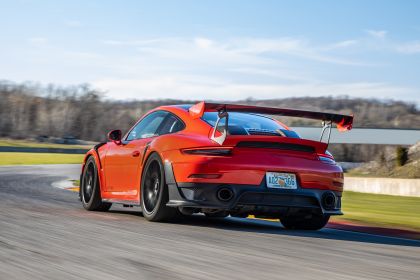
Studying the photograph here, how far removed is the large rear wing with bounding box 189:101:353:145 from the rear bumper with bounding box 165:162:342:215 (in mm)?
523

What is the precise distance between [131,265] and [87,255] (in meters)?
0.55

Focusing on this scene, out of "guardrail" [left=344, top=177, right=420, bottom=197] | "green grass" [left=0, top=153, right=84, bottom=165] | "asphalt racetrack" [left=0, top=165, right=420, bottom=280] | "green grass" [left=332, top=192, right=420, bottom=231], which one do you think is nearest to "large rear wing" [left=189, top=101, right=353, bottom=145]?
"asphalt racetrack" [left=0, top=165, right=420, bottom=280]

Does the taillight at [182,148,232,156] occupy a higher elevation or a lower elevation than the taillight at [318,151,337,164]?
higher

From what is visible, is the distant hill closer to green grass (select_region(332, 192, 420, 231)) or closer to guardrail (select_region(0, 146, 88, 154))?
green grass (select_region(332, 192, 420, 231))

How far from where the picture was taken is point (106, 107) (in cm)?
15312

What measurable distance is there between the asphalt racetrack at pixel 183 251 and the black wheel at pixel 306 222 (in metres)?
0.11

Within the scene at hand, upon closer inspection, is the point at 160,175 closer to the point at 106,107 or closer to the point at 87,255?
the point at 87,255

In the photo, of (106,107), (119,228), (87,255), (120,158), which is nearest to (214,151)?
(119,228)

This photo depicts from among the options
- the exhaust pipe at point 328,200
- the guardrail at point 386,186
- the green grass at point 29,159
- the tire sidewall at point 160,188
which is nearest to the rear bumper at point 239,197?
the tire sidewall at point 160,188

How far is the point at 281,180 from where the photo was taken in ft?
25.0

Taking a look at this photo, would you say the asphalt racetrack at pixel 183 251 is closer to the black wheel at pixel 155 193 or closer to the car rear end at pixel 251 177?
the black wheel at pixel 155 193

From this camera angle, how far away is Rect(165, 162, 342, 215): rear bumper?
747 centimetres

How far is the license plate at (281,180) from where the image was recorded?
7.55 m

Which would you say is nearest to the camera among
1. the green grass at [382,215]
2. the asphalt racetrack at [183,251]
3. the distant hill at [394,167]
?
the asphalt racetrack at [183,251]
